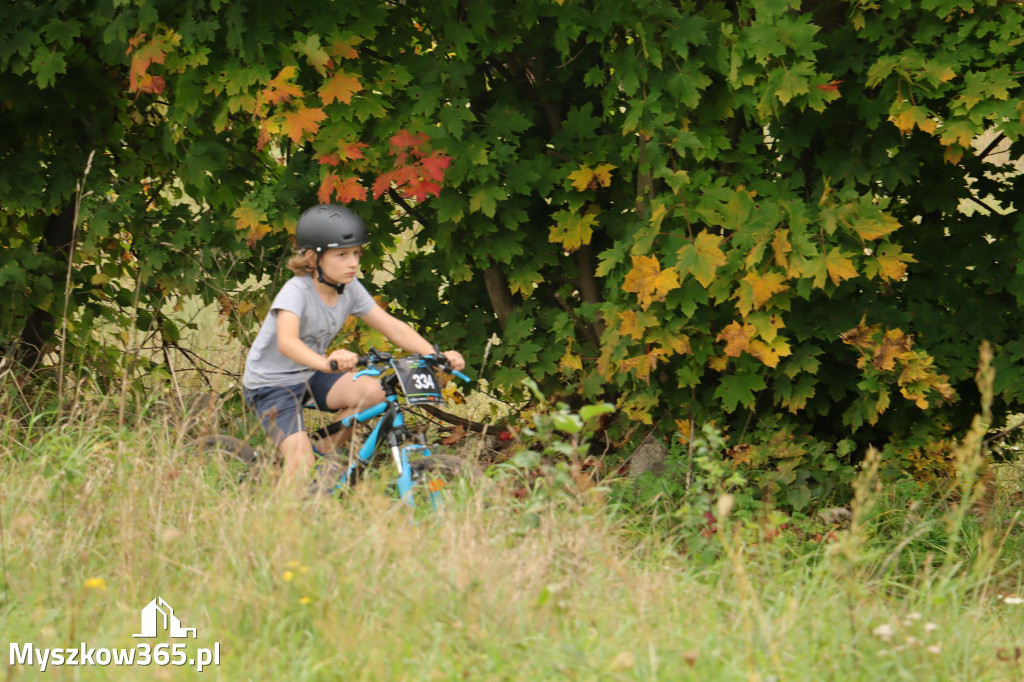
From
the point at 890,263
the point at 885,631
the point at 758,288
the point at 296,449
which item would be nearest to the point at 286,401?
the point at 296,449

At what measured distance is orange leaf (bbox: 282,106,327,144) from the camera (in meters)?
4.92

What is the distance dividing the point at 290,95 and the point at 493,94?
3.68 feet

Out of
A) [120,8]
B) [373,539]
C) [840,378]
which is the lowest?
[373,539]

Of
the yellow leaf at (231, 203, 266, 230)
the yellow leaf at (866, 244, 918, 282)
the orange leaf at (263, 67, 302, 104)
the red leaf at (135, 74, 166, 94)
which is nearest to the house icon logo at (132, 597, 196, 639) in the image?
the yellow leaf at (231, 203, 266, 230)

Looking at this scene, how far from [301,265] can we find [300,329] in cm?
28

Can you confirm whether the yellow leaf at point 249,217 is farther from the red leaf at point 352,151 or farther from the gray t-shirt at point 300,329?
the gray t-shirt at point 300,329

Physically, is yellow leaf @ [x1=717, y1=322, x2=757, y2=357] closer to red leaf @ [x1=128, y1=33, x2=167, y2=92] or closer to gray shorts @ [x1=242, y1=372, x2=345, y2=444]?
gray shorts @ [x1=242, y1=372, x2=345, y2=444]

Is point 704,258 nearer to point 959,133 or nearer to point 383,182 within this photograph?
point 959,133

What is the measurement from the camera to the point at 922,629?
3.25 m

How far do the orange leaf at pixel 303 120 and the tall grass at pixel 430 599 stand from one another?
1.76m

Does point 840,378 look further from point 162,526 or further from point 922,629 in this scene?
point 162,526

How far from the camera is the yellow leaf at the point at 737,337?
185 inches

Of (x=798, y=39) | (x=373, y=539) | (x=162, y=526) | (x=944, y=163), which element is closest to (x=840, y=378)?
(x=944, y=163)

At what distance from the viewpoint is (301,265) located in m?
4.39
